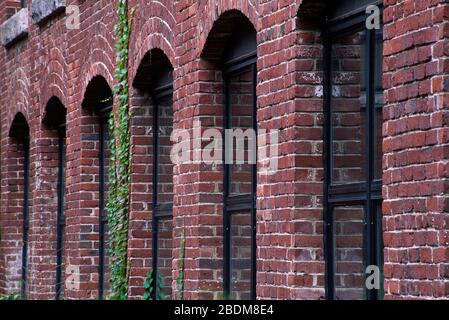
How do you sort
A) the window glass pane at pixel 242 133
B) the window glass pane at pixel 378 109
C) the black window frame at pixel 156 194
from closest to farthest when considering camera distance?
the window glass pane at pixel 378 109
the window glass pane at pixel 242 133
the black window frame at pixel 156 194

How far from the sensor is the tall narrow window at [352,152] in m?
7.77

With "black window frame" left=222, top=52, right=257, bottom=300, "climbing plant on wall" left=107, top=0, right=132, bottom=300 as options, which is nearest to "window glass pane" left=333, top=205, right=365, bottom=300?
"black window frame" left=222, top=52, right=257, bottom=300

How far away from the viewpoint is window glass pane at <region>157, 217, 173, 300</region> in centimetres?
1122

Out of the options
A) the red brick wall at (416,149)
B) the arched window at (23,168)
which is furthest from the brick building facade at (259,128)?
the arched window at (23,168)

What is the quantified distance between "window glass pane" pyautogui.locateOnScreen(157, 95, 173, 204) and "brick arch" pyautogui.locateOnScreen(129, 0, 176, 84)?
14.7 inches

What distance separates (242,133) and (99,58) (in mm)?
3124

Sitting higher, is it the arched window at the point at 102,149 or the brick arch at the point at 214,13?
the brick arch at the point at 214,13

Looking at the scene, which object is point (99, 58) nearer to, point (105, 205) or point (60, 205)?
point (105, 205)

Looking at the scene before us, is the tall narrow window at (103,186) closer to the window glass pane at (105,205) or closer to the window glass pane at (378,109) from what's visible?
the window glass pane at (105,205)

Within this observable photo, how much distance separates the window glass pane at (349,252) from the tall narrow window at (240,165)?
1303 mm

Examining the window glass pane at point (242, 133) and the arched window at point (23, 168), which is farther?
the arched window at point (23, 168)

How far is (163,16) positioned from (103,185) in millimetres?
2820

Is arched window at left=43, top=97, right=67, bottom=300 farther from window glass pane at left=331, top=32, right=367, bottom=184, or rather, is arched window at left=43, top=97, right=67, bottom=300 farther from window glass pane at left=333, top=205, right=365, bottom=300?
window glass pane at left=333, top=205, right=365, bottom=300

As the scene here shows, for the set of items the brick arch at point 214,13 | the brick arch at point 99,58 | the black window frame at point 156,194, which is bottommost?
the black window frame at point 156,194
